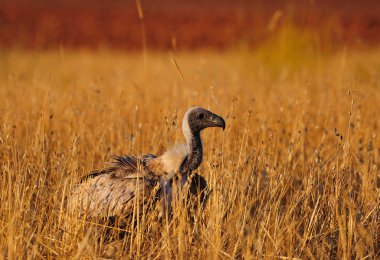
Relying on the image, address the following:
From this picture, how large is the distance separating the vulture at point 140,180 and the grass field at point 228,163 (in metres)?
0.14

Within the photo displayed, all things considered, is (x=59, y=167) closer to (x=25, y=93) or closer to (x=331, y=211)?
(x=331, y=211)

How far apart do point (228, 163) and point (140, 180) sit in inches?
35.5

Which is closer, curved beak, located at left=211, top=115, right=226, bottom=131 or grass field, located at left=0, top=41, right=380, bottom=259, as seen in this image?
grass field, located at left=0, top=41, right=380, bottom=259

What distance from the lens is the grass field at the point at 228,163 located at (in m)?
3.69

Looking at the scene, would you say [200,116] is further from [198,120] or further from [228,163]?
[228,163]

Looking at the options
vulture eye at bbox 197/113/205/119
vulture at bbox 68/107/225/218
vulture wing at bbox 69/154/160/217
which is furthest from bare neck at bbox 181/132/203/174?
vulture wing at bbox 69/154/160/217

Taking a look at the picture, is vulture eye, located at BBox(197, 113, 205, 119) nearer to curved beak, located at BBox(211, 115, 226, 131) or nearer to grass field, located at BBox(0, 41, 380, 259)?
curved beak, located at BBox(211, 115, 226, 131)

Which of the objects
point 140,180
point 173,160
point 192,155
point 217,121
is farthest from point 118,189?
point 217,121

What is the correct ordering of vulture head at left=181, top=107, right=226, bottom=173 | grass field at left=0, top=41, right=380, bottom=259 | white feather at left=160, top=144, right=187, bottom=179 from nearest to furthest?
grass field at left=0, top=41, right=380, bottom=259 < white feather at left=160, top=144, right=187, bottom=179 < vulture head at left=181, top=107, right=226, bottom=173

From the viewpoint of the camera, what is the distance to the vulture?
3.99 m

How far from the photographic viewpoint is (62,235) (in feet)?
13.0

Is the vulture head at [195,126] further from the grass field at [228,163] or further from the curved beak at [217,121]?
the grass field at [228,163]

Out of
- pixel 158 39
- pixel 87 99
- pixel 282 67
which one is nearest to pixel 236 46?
pixel 282 67

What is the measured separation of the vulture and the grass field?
0.14 meters
